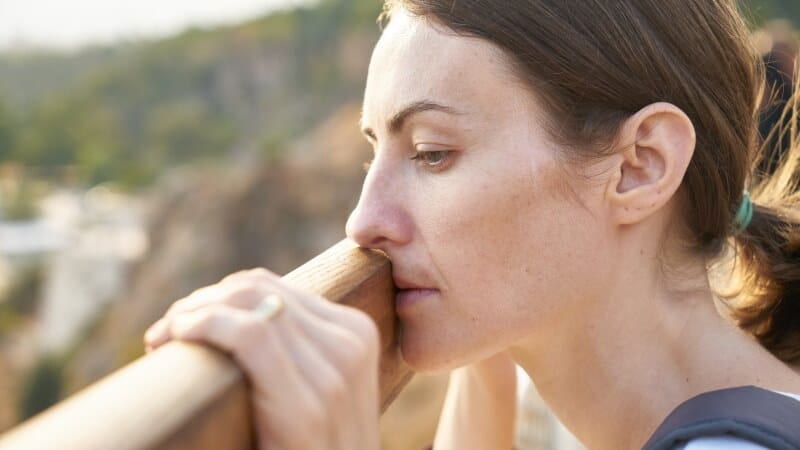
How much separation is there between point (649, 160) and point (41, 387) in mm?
29949

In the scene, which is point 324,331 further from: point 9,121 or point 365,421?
point 9,121

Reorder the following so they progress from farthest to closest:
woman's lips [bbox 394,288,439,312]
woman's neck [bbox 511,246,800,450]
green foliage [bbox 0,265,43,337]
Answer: green foliage [bbox 0,265,43,337]
woman's neck [bbox 511,246,800,450]
woman's lips [bbox 394,288,439,312]

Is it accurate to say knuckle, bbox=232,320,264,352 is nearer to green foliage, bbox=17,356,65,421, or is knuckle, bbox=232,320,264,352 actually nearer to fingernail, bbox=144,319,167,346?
fingernail, bbox=144,319,167,346

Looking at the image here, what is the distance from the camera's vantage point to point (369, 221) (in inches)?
45.5

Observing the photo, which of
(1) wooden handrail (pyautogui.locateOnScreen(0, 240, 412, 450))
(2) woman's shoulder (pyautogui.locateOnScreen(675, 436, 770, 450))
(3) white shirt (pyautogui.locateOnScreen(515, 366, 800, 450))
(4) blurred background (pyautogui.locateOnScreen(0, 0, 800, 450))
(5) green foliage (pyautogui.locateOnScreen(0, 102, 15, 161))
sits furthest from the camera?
(5) green foliage (pyautogui.locateOnScreen(0, 102, 15, 161))

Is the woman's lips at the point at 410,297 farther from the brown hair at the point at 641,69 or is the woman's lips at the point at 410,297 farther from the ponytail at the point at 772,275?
the ponytail at the point at 772,275

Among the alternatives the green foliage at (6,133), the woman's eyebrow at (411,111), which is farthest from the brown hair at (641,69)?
the green foliage at (6,133)

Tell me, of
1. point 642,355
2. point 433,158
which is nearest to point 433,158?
point 433,158

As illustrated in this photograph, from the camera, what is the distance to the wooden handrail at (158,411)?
518 mm

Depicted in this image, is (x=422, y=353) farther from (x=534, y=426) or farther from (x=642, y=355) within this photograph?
(x=534, y=426)

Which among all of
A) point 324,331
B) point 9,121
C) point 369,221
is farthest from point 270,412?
point 9,121

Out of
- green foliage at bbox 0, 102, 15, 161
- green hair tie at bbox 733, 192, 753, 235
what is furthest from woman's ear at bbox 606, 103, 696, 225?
green foliage at bbox 0, 102, 15, 161

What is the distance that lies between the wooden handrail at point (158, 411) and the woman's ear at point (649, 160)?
741mm

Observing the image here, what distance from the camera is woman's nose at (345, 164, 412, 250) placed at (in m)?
1.16
